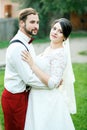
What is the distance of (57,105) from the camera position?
4445 millimetres

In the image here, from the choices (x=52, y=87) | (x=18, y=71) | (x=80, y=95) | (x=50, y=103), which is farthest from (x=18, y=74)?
(x=80, y=95)

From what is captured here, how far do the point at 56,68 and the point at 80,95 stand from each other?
448 centimetres

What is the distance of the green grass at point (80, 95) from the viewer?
6.70 m

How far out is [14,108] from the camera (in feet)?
14.1

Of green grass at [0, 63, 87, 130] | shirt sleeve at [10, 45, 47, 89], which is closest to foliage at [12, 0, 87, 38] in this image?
green grass at [0, 63, 87, 130]

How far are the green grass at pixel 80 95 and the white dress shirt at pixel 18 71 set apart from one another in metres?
2.46

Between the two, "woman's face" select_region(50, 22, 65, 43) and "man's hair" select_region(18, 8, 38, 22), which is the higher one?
"man's hair" select_region(18, 8, 38, 22)

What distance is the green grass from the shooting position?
6.70m

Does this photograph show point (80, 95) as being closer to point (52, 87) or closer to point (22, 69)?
point (52, 87)

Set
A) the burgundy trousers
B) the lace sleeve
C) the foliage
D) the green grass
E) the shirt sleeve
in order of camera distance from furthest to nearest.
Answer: the foliage → the green grass → the burgundy trousers → the lace sleeve → the shirt sleeve

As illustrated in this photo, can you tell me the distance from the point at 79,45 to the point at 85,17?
394 inches

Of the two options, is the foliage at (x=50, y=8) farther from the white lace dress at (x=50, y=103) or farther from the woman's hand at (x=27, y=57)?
the woman's hand at (x=27, y=57)

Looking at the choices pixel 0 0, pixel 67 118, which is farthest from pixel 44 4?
pixel 67 118

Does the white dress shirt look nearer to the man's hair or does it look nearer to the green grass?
the man's hair
